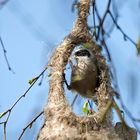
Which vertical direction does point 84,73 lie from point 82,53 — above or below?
below

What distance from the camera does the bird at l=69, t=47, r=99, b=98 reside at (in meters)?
3.23

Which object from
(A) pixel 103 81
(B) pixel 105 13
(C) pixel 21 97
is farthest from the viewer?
(A) pixel 103 81

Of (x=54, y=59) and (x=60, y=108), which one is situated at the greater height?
(x=54, y=59)

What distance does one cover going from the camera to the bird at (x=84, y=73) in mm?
3229

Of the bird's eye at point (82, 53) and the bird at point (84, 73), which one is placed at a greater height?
the bird's eye at point (82, 53)

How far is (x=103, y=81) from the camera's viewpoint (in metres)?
3.15

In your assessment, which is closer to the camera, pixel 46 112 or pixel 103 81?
pixel 46 112

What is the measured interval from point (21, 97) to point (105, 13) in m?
0.89

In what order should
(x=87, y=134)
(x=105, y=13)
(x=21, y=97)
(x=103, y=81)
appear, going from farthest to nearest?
(x=103, y=81) → (x=21, y=97) → (x=87, y=134) → (x=105, y=13)

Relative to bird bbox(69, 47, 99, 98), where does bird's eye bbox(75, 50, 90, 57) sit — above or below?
above

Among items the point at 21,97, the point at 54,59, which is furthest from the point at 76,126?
the point at 54,59

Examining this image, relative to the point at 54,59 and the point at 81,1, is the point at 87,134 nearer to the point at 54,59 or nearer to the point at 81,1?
the point at 54,59

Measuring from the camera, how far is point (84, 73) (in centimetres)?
326

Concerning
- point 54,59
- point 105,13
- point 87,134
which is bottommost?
point 87,134
